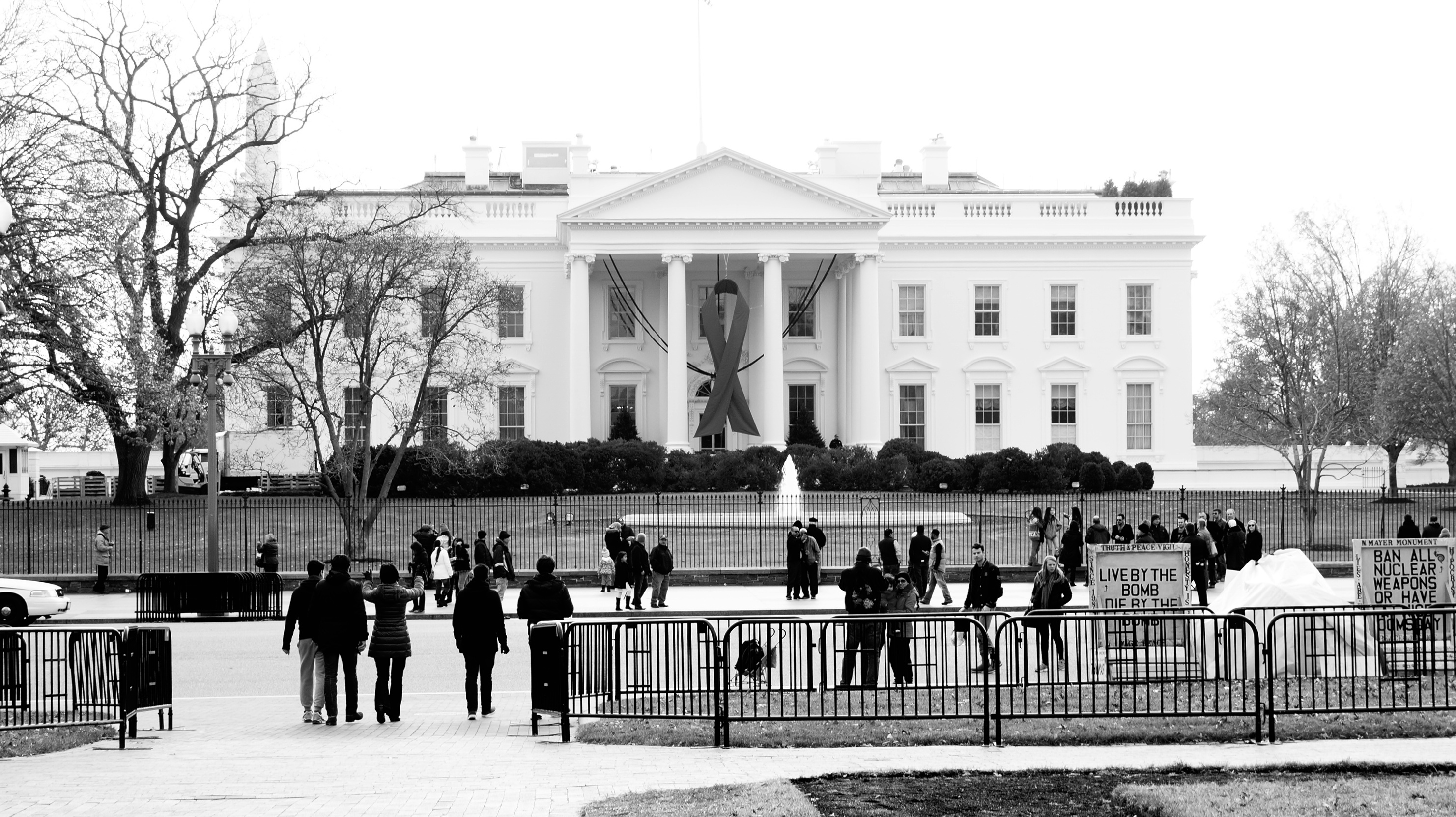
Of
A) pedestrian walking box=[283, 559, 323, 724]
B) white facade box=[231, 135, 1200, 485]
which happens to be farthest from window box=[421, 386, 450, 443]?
pedestrian walking box=[283, 559, 323, 724]

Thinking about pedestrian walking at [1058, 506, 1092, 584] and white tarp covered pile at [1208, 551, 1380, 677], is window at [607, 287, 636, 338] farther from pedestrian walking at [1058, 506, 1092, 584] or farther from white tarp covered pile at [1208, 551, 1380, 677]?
white tarp covered pile at [1208, 551, 1380, 677]

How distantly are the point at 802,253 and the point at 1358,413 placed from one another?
2062cm

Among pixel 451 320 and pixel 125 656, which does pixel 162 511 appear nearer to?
pixel 451 320

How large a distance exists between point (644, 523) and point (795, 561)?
11738mm

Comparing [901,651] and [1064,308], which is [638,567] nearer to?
[901,651]

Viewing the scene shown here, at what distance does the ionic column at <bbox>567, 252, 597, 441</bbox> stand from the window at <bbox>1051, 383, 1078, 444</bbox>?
19.1 metres

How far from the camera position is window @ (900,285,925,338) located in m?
60.4

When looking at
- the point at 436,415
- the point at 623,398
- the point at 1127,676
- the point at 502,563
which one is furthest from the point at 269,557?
the point at 623,398

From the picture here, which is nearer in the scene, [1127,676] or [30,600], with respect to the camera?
[1127,676]

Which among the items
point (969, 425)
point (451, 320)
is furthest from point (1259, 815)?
point (969, 425)

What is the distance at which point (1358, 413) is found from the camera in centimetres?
5097

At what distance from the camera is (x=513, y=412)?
59.9m

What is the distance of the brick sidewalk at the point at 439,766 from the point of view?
915cm

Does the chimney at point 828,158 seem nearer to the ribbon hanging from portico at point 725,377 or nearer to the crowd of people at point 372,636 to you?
the ribbon hanging from portico at point 725,377
